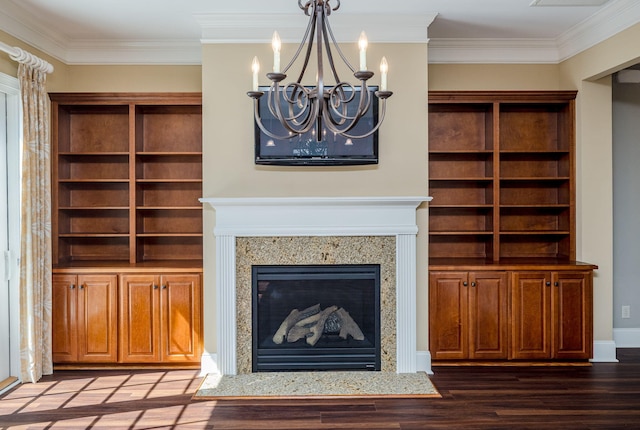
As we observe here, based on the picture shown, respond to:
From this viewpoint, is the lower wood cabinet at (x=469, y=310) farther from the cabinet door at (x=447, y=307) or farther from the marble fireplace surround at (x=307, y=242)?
the marble fireplace surround at (x=307, y=242)

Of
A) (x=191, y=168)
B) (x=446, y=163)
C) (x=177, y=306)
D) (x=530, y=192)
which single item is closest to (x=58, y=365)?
(x=177, y=306)

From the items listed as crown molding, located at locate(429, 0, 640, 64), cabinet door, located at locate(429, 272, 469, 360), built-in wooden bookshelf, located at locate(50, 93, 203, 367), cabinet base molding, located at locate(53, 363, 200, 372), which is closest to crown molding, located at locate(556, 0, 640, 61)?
crown molding, located at locate(429, 0, 640, 64)

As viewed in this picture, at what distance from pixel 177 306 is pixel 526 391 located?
2821 mm

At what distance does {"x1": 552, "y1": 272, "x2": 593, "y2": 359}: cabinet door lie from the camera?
4.23 m

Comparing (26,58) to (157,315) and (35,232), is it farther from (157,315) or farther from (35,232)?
(157,315)

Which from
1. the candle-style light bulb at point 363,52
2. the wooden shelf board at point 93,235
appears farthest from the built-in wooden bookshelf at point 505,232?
the wooden shelf board at point 93,235

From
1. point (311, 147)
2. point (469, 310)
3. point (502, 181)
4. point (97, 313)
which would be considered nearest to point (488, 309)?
point (469, 310)

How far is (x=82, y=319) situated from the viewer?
4195mm

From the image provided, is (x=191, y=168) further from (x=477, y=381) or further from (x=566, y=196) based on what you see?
(x=566, y=196)

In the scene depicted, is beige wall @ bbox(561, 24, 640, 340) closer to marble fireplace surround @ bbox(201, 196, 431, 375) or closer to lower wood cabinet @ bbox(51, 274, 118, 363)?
marble fireplace surround @ bbox(201, 196, 431, 375)

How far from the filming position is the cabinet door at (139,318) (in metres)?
4.18

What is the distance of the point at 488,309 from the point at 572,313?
0.71 meters

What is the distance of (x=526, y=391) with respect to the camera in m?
3.72

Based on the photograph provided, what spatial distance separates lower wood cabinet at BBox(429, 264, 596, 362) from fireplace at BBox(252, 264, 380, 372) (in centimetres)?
57
